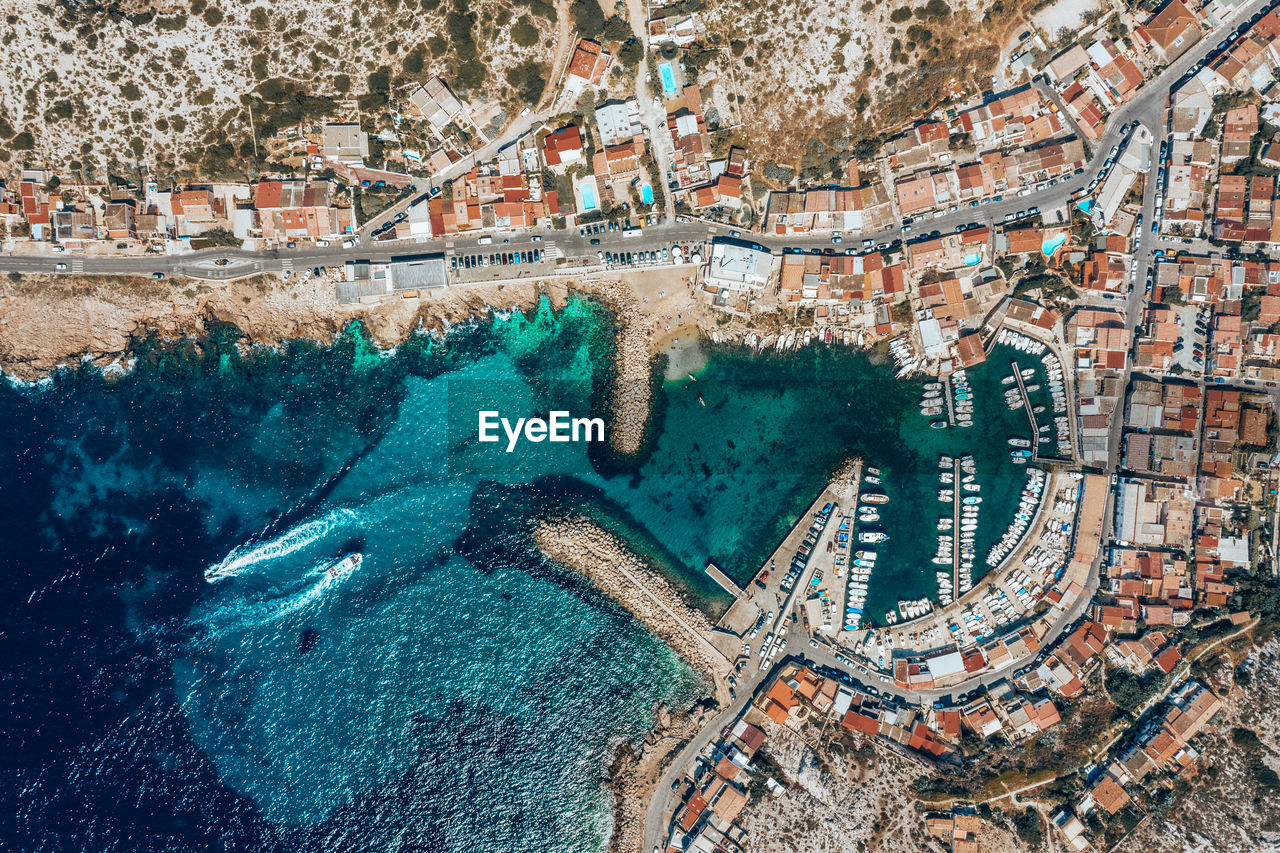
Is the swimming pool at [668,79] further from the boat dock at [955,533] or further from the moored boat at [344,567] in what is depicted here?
the moored boat at [344,567]

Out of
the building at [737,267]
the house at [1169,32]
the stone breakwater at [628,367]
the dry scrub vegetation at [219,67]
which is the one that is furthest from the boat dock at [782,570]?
the dry scrub vegetation at [219,67]

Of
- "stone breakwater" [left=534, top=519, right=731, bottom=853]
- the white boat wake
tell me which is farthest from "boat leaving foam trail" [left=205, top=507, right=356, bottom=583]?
"stone breakwater" [left=534, top=519, right=731, bottom=853]

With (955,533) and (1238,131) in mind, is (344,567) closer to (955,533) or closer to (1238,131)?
(955,533)

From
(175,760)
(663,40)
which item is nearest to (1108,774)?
(663,40)

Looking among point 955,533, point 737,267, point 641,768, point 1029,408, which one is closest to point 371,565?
point 641,768

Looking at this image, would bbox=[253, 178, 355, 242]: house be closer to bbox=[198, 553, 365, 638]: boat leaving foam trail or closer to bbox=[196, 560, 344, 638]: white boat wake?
bbox=[198, 553, 365, 638]: boat leaving foam trail
